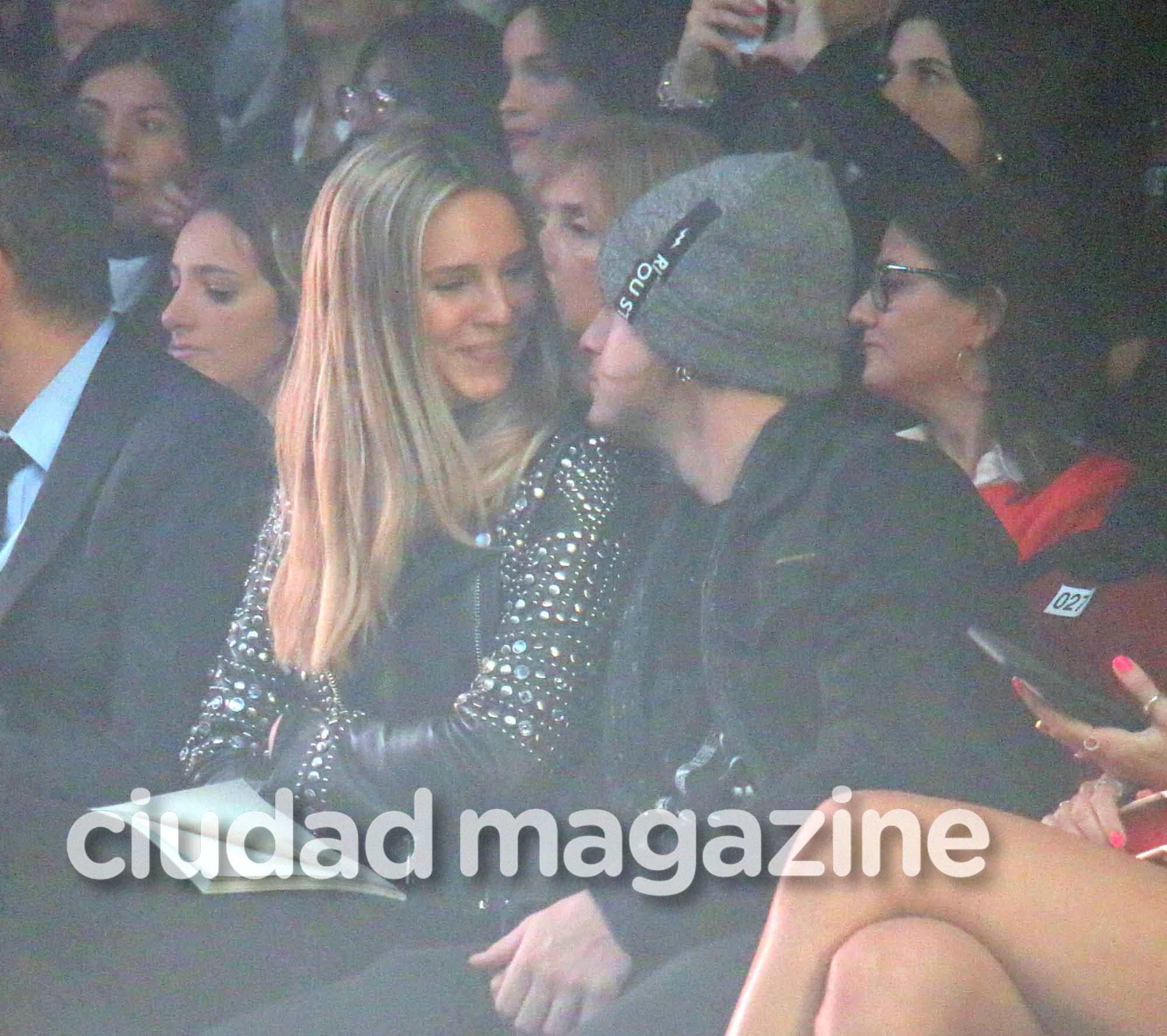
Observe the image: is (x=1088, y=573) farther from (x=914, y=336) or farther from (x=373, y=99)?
(x=373, y=99)

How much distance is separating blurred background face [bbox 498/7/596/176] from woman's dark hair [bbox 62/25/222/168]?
16.4 inches

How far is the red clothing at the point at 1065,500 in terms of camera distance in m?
1.80

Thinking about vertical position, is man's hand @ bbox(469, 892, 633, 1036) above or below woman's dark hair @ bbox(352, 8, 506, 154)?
below

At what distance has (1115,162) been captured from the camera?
183 centimetres

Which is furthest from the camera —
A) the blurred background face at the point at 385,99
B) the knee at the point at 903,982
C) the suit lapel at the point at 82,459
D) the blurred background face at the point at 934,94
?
the suit lapel at the point at 82,459

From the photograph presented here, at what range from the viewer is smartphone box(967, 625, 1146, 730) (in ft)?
5.79

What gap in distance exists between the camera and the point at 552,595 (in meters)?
1.92

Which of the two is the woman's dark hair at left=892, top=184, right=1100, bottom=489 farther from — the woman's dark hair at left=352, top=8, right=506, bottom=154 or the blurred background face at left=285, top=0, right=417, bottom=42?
the blurred background face at left=285, top=0, right=417, bottom=42

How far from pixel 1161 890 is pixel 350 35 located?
1.40 metres

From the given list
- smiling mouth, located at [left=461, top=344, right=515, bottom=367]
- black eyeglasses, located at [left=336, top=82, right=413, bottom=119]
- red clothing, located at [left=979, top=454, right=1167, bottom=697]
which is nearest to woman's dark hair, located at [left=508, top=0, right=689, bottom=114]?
black eyeglasses, located at [left=336, top=82, right=413, bottom=119]

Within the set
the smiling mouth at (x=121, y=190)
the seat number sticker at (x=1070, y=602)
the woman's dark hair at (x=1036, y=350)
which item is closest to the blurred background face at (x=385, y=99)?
the smiling mouth at (x=121, y=190)

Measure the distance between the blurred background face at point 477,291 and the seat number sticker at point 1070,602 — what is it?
2.21 feet

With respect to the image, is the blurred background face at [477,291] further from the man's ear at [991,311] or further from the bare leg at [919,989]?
the bare leg at [919,989]

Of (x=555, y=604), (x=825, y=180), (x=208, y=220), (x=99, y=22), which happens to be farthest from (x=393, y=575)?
(x=99, y=22)
